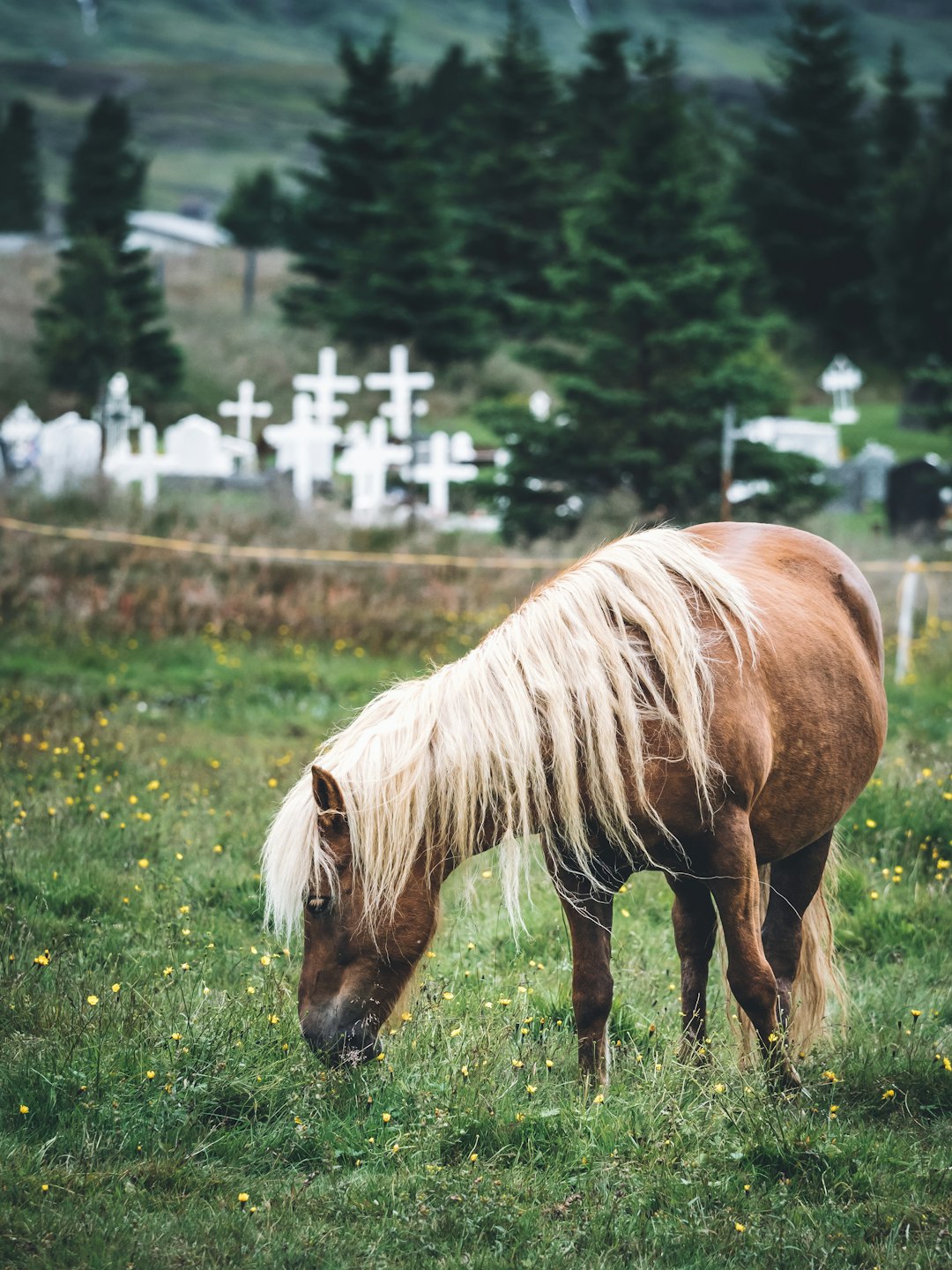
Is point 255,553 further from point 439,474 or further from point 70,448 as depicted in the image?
point 439,474

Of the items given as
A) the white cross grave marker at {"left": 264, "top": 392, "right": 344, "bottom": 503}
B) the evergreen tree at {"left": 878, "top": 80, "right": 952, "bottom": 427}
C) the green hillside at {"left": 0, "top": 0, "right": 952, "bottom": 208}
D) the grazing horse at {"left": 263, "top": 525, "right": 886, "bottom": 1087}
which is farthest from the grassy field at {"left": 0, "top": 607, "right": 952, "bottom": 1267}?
the green hillside at {"left": 0, "top": 0, "right": 952, "bottom": 208}

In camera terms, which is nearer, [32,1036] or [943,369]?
[32,1036]

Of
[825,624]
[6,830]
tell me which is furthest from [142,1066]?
[825,624]

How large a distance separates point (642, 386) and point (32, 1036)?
13452 millimetres

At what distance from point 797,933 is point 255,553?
9.04 metres

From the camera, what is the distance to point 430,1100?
138 inches

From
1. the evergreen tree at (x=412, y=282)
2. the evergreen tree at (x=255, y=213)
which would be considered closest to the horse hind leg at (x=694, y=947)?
the evergreen tree at (x=412, y=282)

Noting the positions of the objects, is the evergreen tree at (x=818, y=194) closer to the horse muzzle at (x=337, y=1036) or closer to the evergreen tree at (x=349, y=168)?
the evergreen tree at (x=349, y=168)

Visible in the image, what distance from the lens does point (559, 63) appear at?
16725cm

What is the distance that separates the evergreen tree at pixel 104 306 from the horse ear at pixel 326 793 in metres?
20.3

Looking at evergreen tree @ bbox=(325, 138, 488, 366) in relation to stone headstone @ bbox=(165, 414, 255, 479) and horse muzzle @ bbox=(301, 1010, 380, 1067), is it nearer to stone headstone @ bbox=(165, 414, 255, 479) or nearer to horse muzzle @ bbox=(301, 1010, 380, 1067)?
stone headstone @ bbox=(165, 414, 255, 479)

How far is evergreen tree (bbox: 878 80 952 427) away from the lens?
100 ft

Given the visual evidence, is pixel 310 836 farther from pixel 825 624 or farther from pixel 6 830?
pixel 6 830

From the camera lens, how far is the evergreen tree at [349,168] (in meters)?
33.1
